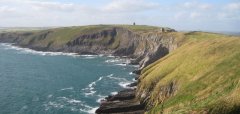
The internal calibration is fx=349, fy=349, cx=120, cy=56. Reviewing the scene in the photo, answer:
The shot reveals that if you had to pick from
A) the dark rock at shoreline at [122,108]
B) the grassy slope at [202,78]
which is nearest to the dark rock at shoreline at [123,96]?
the grassy slope at [202,78]

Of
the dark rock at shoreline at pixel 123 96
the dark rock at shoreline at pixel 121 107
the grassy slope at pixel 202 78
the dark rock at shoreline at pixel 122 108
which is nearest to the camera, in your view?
the grassy slope at pixel 202 78

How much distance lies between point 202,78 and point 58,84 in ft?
209

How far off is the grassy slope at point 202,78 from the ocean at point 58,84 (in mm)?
19059

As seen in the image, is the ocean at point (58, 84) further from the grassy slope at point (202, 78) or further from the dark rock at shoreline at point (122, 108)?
the grassy slope at point (202, 78)

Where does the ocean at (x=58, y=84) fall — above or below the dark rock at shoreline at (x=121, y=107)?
below

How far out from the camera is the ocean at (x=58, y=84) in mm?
91481

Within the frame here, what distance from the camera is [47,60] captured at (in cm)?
19350

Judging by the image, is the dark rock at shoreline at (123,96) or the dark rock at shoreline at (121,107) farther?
the dark rock at shoreline at (123,96)

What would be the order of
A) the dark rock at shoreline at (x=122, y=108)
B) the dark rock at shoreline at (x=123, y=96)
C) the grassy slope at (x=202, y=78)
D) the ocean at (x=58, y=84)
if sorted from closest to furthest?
the grassy slope at (x=202, y=78)
the dark rock at shoreline at (x=122, y=108)
the ocean at (x=58, y=84)
the dark rock at shoreline at (x=123, y=96)

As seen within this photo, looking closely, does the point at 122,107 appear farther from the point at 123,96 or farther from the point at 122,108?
the point at 123,96

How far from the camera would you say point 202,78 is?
2820 inches

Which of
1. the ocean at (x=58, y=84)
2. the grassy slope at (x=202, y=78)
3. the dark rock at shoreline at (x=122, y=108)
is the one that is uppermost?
the grassy slope at (x=202, y=78)

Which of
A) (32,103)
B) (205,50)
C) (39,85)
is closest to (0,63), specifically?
(39,85)

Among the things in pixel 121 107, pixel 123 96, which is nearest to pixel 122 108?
pixel 121 107
